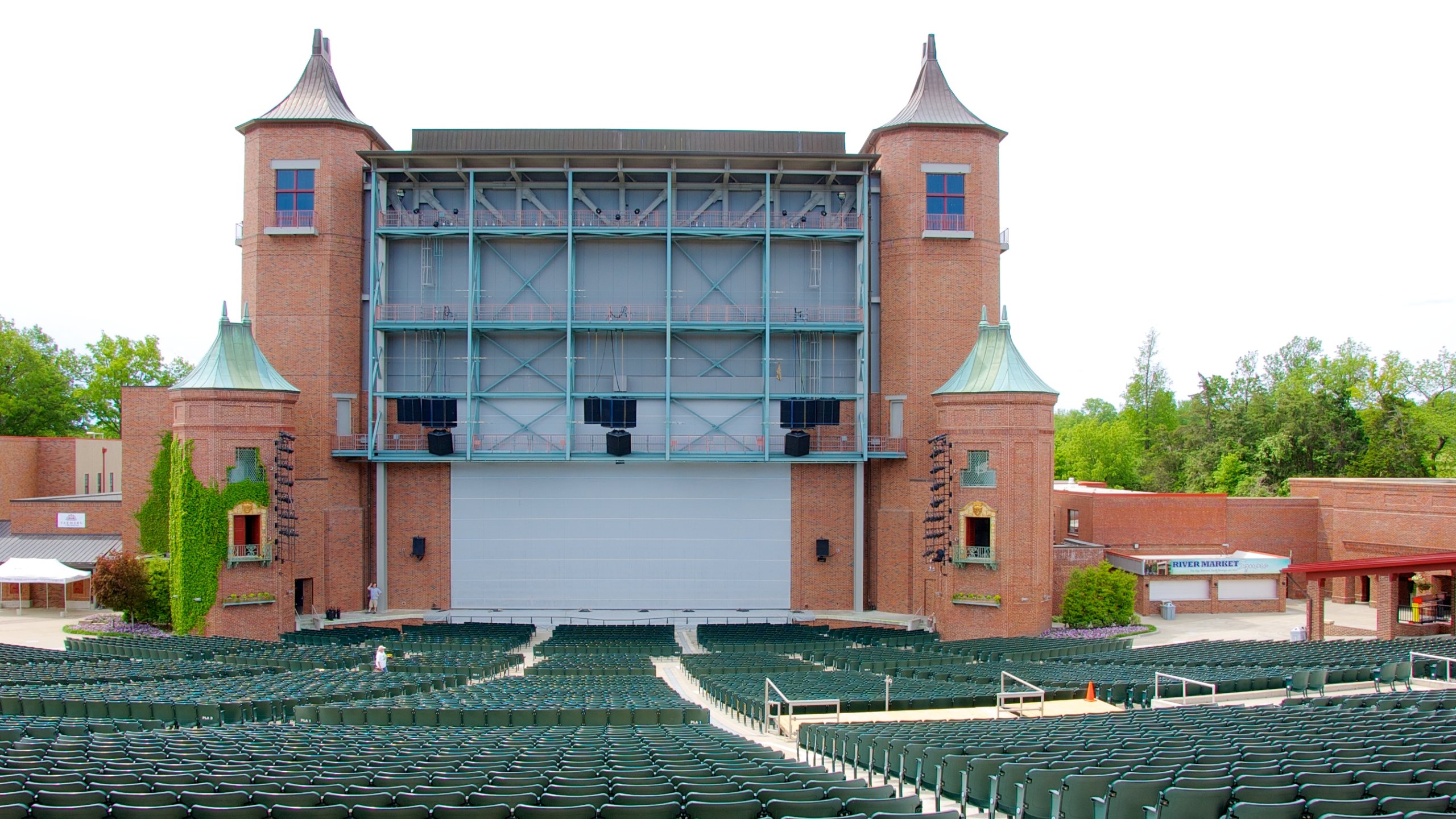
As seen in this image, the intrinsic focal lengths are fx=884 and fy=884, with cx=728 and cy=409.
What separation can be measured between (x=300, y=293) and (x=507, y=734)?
100 feet

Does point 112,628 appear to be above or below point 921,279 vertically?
below

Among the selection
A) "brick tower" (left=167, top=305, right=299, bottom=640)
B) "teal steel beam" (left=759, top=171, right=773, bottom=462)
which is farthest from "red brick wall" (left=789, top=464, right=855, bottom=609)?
"brick tower" (left=167, top=305, right=299, bottom=640)

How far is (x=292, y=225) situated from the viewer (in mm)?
37594

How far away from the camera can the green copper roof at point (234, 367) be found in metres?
33.9

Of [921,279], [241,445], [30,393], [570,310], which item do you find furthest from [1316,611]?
[30,393]

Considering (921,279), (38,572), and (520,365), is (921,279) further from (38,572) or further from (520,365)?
(38,572)

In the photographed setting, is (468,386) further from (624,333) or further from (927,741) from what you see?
(927,741)

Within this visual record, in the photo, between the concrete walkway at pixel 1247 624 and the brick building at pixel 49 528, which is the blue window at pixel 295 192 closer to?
the brick building at pixel 49 528

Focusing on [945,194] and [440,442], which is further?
[945,194]

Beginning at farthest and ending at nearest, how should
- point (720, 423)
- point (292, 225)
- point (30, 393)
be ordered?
point (30, 393) → point (720, 423) → point (292, 225)

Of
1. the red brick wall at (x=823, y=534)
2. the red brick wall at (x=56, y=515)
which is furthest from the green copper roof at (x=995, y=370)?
the red brick wall at (x=56, y=515)

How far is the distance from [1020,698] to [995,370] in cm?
1947

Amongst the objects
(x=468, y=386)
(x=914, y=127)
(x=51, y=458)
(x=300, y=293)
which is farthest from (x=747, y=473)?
(x=51, y=458)

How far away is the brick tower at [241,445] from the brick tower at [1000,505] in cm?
2634
